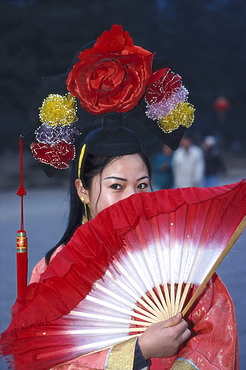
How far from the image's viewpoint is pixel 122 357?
7.25 ft

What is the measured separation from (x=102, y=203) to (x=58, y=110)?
0.39 meters

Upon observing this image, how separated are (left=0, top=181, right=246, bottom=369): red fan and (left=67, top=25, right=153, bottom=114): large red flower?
0.50 meters

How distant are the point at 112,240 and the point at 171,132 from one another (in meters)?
0.71

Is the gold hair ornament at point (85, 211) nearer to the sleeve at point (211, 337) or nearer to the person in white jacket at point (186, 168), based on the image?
the sleeve at point (211, 337)

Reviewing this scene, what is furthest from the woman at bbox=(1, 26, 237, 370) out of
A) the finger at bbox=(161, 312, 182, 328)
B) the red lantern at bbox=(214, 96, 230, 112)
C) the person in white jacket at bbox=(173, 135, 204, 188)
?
the red lantern at bbox=(214, 96, 230, 112)

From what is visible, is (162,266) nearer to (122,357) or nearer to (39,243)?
(122,357)

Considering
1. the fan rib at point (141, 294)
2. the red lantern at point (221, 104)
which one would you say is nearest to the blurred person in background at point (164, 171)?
the fan rib at point (141, 294)

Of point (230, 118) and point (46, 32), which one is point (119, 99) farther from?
point (230, 118)

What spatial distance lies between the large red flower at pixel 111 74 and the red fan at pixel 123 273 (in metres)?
0.50

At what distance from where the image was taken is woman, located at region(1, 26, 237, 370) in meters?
2.18

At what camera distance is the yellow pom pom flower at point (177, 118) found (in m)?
2.65

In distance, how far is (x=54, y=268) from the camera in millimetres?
2174

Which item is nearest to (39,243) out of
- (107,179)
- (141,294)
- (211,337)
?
(107,179)

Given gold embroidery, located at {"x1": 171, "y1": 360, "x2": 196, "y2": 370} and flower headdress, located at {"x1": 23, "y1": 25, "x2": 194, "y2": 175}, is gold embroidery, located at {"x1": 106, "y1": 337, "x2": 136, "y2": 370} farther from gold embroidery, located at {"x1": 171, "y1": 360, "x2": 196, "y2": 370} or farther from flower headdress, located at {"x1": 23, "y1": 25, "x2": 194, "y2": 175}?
flower headdress, located at {"x1": 23, "y1": 25, "x2": 194, "y2": 175}
